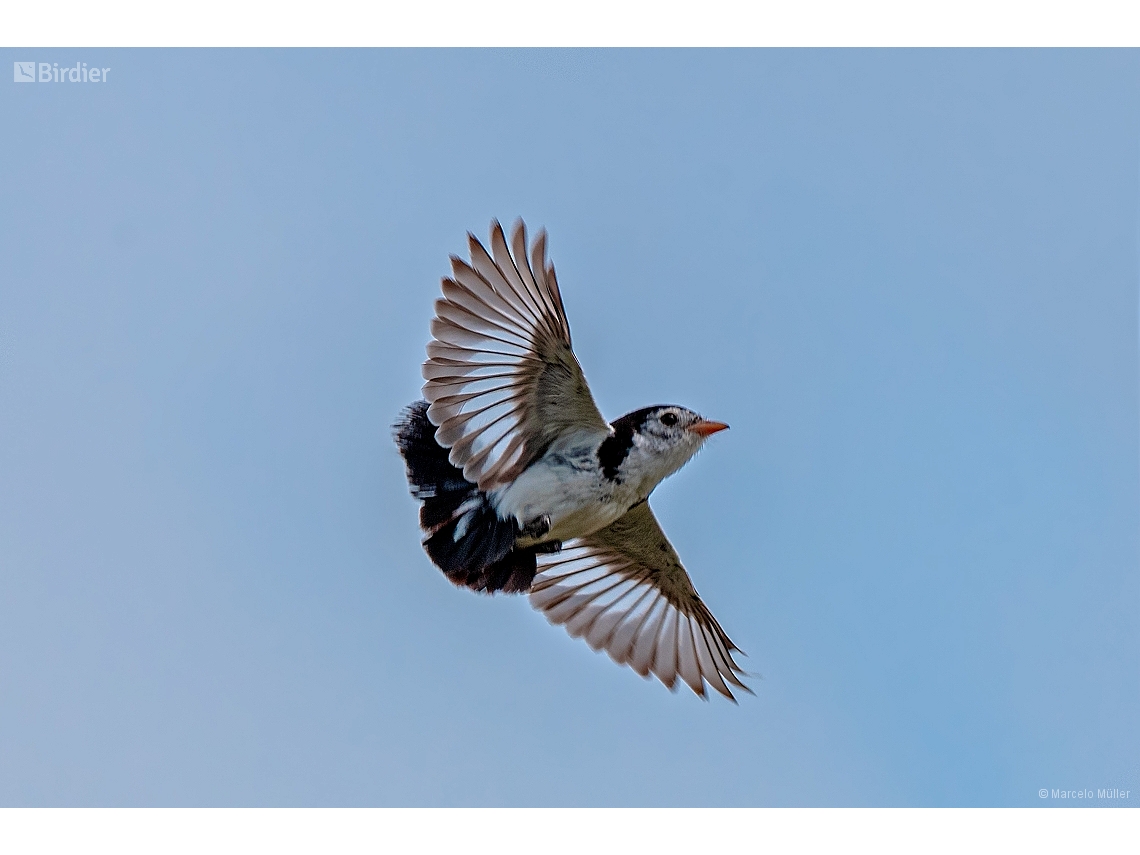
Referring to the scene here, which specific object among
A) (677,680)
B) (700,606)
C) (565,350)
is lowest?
(677,680)

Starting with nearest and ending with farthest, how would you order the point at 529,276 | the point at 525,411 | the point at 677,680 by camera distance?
the point at 529,276 → the point at 525,411 → the point at 677,680

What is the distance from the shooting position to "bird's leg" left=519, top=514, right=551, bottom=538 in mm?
7793

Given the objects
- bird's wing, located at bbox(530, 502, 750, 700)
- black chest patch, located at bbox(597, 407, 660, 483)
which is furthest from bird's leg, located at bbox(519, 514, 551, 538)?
bird's wing, located at bbox(530, 502, 750, 700)

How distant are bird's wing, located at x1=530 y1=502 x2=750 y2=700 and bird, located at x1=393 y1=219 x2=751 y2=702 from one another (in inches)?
54.0

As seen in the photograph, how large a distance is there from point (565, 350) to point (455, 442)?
3.01ft

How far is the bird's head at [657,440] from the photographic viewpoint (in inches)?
306

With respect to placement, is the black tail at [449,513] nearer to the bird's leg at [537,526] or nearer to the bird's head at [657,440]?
the bird's leg at [537,526]

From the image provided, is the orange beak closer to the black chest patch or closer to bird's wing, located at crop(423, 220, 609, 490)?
the black chest patch

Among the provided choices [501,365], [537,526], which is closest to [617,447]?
[537,526]

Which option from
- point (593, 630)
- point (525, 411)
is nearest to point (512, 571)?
point (525, 411)

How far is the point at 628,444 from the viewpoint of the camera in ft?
25.6

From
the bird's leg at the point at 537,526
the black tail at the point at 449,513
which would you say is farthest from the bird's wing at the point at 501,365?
the bird's leg at the point at 537,526

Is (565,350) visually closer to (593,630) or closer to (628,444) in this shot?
(628,444)

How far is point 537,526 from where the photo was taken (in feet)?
25.6
